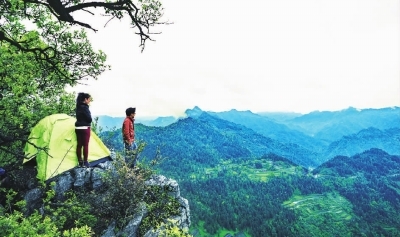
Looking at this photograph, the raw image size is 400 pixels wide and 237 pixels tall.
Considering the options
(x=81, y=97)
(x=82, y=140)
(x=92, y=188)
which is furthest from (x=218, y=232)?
(x=81, y=97)

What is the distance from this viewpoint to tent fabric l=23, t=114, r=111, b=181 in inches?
457

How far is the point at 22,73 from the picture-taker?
12109 millimetres

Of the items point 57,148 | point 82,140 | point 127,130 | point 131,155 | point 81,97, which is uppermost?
point 81,97

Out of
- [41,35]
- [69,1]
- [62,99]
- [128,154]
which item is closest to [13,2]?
[69,1]

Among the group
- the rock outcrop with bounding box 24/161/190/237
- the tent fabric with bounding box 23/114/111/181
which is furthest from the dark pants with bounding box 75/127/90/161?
the rock outcrop with bounding box 24/161/190/237

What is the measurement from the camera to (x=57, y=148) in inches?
478

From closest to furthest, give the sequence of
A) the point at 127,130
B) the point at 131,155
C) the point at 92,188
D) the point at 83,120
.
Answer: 1. the point at 92,188
2. the point at 83,120
3. the point at 131,155
4. the point at 127,130

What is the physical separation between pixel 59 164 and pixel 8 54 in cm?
468

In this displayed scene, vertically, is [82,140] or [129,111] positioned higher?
[129,111]

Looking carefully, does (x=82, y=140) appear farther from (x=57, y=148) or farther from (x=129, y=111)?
(x=129, y=111)

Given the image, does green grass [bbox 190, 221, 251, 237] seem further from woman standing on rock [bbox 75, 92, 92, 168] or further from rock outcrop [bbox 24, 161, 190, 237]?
woman standing on rock [bbox 75, 92, 92, 168]

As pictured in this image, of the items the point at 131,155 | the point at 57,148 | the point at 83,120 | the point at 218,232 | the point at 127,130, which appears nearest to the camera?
the point at 83,120

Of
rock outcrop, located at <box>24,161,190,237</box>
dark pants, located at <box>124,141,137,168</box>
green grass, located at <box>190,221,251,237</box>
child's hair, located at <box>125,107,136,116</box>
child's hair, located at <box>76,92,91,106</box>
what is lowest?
green grass, located at <box>190,221,251,237</box>

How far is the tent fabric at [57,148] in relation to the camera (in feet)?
38.1
